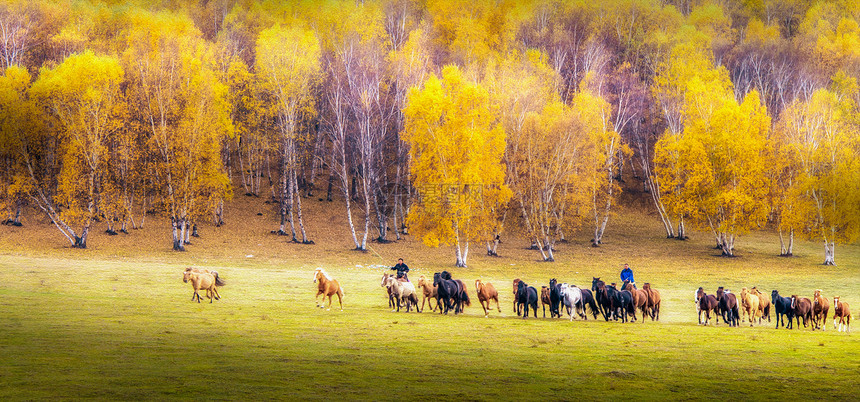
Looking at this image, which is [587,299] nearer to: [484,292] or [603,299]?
[603,299]

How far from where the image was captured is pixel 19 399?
12375mm

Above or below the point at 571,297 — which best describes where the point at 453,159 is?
above

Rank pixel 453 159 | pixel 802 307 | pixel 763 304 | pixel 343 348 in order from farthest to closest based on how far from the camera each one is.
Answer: pixel 453 159, pixel 763 304, pixel 802 307, pixel 343 348

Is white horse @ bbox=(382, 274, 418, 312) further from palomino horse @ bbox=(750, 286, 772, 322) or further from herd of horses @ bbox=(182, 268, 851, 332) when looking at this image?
palomino horse @ bbox=(750, 286, 772, 322)

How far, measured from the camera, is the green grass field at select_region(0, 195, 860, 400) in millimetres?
14570

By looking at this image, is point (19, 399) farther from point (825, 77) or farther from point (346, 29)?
point (825, 77)

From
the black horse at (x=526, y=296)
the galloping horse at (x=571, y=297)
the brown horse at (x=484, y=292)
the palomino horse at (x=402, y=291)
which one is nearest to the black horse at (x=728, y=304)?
the galloping horse at (x=571, y=297)

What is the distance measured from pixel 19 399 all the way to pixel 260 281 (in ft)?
77.0

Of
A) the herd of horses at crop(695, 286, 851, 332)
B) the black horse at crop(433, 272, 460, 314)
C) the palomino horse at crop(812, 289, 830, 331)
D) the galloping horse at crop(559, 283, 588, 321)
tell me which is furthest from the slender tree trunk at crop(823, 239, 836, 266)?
the black horse at crop(433, 272, 460, 314)

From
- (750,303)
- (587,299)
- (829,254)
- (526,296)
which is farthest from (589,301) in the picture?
(829,254)

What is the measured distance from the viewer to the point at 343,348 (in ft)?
62.0

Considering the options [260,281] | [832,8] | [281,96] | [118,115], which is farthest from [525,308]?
[832,8]

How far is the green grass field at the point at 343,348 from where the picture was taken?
14570 millimetres

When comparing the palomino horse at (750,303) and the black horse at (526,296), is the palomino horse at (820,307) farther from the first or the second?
the black horse at (526,296)
